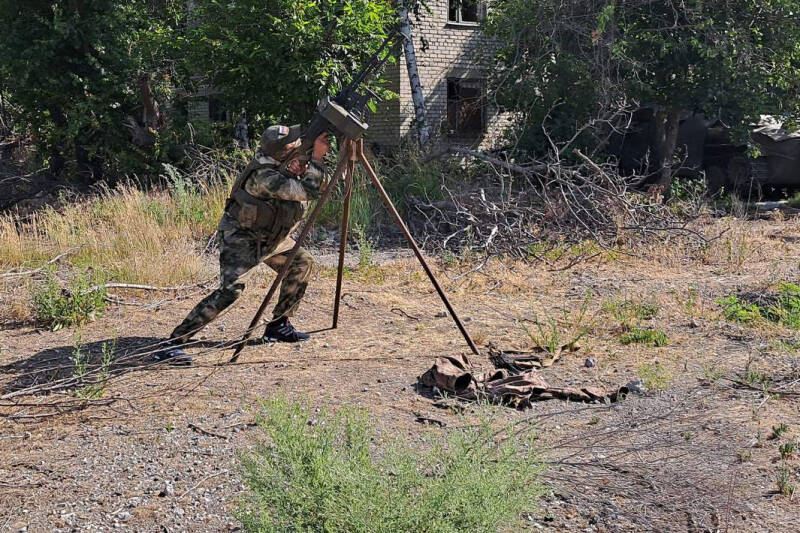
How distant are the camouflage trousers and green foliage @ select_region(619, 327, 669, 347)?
2.46 metres

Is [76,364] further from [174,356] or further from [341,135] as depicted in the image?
[341,135]

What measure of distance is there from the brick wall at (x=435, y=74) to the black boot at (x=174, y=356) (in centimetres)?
1474

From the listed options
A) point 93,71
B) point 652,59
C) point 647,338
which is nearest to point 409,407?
point 647,338

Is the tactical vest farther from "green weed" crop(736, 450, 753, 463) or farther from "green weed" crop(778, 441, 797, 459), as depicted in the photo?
"green weed" crop(778, 441, 797, 459)

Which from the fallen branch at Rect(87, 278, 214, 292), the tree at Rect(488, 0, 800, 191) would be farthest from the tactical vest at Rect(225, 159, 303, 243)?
the tree at Rect(488, 0, 800, 191)

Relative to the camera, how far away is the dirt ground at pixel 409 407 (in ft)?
11.4

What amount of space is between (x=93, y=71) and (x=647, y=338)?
12065 millimetres

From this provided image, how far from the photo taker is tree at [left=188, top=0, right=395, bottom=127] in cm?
1337

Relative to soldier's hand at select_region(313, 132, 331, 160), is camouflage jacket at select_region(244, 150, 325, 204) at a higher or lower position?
lower

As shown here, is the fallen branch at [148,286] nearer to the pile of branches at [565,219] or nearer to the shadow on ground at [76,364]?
the shadow on ground at [76,364]

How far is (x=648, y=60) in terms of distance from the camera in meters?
14.2

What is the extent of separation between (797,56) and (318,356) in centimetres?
1183

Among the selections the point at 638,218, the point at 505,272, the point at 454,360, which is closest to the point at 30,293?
the point at 454,360

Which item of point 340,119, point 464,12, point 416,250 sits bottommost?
point 416,250
